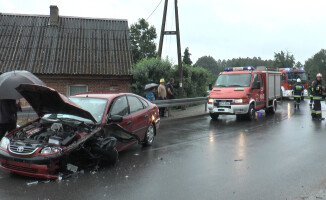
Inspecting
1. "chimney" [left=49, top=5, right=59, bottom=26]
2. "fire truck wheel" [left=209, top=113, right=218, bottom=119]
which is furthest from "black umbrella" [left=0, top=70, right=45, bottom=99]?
"chimney" [left=49, top=5, right=59, bottom=26]

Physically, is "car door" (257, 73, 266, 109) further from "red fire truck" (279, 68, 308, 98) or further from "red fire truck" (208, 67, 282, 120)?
"red fire truck" (279, 68, 308, 98)

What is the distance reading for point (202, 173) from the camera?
5965mm

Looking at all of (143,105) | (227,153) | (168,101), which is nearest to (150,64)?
(168,101)

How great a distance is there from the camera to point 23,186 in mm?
5160

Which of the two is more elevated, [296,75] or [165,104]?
[296,75]

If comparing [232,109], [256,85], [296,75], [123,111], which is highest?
[296,75]

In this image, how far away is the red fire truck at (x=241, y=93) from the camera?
1341 centimetres

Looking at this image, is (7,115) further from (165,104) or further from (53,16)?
(53,16)

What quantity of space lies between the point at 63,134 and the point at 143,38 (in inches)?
1755

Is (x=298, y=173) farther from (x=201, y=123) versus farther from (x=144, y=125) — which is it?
(x=201, y=123)

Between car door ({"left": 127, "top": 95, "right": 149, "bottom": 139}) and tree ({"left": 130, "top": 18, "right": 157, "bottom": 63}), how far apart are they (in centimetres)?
4021

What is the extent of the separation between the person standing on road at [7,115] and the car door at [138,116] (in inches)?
103

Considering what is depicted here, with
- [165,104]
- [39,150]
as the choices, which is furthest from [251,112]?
[39,150]

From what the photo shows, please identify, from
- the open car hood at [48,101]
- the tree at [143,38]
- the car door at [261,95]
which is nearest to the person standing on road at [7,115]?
the open car hood at [48,101]
